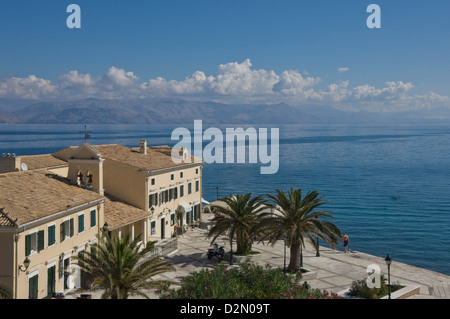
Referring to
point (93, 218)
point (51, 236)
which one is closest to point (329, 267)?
point (93, 218)

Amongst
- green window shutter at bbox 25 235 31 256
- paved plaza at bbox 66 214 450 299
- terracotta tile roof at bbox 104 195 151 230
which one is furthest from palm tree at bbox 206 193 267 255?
green window shutter at bbox 25 235 31 256

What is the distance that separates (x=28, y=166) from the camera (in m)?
35.3

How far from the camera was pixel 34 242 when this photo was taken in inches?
850

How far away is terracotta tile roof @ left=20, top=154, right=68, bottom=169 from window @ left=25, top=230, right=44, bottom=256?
14.0 metres

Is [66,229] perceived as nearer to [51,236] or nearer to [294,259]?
[51,236]

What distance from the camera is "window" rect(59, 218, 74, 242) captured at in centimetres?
2431

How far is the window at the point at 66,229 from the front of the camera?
24.3 meters

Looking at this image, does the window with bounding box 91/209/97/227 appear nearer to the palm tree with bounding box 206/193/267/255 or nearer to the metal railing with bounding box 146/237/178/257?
the metal railing with bounding box 146/237/178/257

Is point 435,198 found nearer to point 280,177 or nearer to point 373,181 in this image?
point 373,181

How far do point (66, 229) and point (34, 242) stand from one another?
317 cm

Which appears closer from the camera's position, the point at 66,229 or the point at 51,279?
the point at 51,279

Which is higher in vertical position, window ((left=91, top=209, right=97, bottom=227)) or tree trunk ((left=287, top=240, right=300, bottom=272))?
window ((left=91, top=209, right=97, bottom=227))
